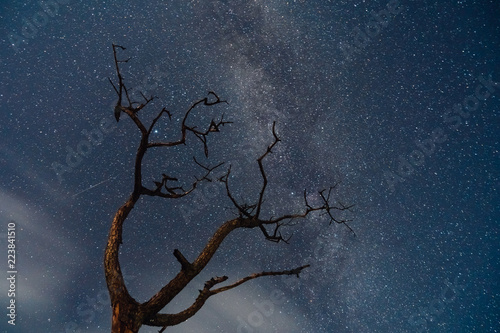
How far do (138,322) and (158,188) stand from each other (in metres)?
2.19

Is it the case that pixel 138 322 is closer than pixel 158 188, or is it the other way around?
pixel 138 322

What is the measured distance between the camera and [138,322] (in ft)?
14.4

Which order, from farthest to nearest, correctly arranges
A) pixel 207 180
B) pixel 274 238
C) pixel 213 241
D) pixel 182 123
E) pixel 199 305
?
1. pixel 207 180
2. pixel 274 238
3. pixel 182 123
4. pixel 213 241
5. pixel 199 305

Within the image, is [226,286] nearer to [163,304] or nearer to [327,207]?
[163,304]

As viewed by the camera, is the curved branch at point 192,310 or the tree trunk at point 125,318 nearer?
the tree trunk at point 125,318

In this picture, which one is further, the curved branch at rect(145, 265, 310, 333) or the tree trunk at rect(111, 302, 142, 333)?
the curved branch at rect(145, 265, 310, 333)

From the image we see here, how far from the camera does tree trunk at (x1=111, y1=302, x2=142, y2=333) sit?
13.9 feet

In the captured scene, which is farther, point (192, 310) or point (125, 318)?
point (192, 310)

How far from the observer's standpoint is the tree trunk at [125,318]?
4238 mm

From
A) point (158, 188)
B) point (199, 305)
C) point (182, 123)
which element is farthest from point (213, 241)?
point (182, 123)

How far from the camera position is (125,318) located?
429cm

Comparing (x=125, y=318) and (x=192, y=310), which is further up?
(x=125, y=318)

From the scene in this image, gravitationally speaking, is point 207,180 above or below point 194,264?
above

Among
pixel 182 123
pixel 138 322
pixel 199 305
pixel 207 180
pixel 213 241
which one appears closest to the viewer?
pixel 138 322
